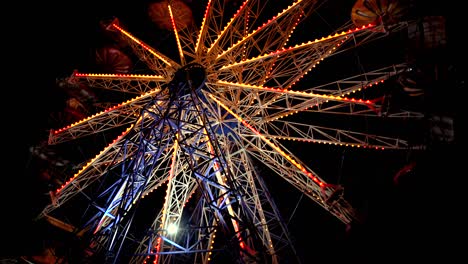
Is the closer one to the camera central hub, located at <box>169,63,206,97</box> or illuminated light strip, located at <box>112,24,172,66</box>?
central hub, located at <box>169,63,206,97</box>

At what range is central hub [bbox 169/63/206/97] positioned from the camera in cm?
1220

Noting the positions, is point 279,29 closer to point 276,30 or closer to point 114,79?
point 276,30

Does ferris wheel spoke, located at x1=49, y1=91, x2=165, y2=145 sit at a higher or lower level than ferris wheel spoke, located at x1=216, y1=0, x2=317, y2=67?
lower

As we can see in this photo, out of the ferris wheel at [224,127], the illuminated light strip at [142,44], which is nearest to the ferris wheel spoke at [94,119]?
the ferris wheel at [224,127]

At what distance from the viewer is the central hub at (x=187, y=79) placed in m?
12.2

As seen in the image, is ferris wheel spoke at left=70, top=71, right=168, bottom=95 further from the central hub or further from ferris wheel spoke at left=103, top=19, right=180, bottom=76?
the central hub

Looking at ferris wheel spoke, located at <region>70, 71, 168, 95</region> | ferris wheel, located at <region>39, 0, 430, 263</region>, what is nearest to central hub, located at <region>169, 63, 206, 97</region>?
ferris wheel, located at <region>39, 0, 430, 263</region>

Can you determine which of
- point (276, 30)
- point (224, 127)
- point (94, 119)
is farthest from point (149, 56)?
point (276, 30)

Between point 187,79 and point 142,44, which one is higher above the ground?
point 142,44

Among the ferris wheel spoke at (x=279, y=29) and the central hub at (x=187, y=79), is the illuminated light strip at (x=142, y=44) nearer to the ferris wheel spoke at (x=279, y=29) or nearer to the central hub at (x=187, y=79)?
the central hub at (x=187, y=79)

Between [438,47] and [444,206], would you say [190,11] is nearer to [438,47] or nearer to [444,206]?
[438,47]

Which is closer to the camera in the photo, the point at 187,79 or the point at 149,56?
the point at 187,79

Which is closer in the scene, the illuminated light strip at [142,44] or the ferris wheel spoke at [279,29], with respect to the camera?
the ferris wheel spoke at [279,29]

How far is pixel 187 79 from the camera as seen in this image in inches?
479
